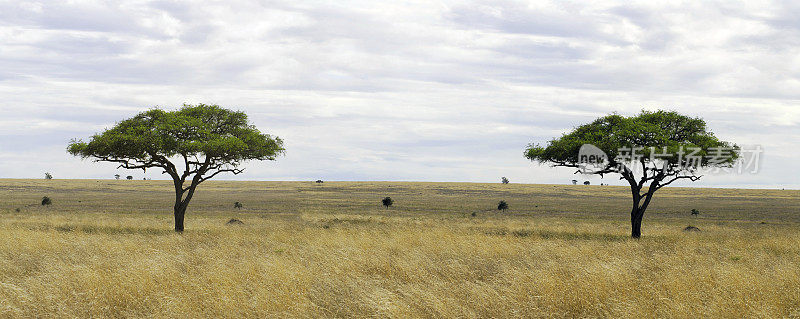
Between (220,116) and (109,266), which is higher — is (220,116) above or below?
above

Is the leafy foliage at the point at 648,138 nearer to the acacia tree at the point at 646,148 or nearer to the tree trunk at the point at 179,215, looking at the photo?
the acacia tree at the point at 646,148

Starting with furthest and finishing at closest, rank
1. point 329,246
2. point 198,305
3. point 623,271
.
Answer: point 329,246 → point 623,271 → point 198,305

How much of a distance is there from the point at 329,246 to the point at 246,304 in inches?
322

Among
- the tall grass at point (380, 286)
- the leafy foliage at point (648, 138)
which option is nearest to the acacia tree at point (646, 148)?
the leafy foliage at point (648, 138)

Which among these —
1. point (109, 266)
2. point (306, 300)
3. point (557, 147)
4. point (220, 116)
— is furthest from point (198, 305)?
point (557, 147)

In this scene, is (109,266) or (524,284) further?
(109,266)

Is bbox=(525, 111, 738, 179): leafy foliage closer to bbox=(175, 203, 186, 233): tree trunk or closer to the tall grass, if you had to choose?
the tall grass

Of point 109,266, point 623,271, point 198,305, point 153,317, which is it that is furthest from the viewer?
point 109,266

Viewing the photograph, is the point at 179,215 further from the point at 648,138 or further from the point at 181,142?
the point at 648,138

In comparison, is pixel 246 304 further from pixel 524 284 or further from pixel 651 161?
pixel 651 161

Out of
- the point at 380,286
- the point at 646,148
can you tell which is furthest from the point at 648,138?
the point at 380,286

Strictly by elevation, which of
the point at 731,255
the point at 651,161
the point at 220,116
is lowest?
the point at 731,255

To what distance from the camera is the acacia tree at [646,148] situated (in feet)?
91.6

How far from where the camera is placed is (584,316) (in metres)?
8.43
